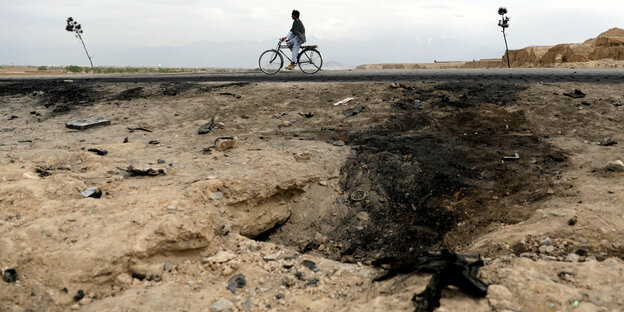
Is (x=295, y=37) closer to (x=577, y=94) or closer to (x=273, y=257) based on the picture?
(x=577, y=94)

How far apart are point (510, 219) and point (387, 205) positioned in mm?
1384

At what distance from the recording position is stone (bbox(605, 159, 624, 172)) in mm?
4062

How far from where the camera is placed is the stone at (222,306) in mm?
2529

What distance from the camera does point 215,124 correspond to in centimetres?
635

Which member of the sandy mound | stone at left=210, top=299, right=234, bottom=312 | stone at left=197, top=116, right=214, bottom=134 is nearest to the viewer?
stone at left=210, top=299, right=234, bottom=312

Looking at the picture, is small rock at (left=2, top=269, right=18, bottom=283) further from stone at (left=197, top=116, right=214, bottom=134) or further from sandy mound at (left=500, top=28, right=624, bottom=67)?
sandy mound at (left=500, top=28, right=624, bottom=67)

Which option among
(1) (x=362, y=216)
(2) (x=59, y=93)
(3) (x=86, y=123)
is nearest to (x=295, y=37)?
(3) (x=86, y=123)

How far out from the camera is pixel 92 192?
365 cm

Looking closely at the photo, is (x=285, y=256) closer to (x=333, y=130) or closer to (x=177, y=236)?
(x=177, y=236)

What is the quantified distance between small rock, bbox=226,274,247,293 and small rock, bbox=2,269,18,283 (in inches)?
58.5

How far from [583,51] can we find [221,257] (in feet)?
86.6

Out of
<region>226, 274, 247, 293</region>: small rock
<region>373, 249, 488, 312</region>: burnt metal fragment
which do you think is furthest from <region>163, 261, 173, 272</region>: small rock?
<region>373, 249, 488, 312</region>: burnt metal fragment

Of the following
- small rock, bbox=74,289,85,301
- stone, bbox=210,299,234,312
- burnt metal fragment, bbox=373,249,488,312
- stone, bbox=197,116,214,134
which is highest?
stone, bbox=197,116,214,134

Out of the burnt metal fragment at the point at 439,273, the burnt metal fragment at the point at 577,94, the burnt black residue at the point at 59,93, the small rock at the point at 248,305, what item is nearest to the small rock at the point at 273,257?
the small rock at the point at 248,305
